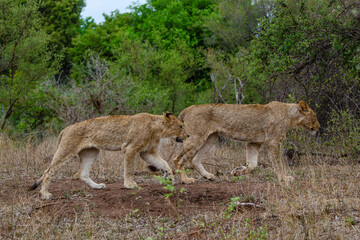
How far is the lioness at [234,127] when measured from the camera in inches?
374

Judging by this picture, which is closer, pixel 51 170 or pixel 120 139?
pixel 51 170

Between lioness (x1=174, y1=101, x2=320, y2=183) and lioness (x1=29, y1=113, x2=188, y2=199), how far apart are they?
44 cm

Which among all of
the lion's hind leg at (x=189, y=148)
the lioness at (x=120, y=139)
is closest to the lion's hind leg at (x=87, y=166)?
the lioness at (x=120, y=139)

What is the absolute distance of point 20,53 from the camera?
63.9 feet

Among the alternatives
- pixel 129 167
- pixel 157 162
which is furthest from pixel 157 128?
pixel 129 167

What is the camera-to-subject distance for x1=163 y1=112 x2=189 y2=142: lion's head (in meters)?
9.17

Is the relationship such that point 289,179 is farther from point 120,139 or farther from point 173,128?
point 120,139

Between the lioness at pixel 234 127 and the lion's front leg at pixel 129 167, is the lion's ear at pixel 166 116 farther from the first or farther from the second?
the lion's front leg at pixel 129 167

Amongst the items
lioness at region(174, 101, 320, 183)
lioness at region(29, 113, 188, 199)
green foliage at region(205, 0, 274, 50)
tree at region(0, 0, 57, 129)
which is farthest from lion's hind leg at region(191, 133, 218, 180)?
green foliage at region(205, 0, 274, 50)

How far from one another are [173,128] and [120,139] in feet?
3.63

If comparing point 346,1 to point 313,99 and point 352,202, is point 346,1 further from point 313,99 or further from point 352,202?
point 352,202

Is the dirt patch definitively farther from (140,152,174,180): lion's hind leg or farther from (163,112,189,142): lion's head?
(163,112,189,142): lion's head

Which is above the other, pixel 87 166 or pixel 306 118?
pixel 306 118

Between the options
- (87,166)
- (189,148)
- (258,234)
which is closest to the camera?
(258,234)
